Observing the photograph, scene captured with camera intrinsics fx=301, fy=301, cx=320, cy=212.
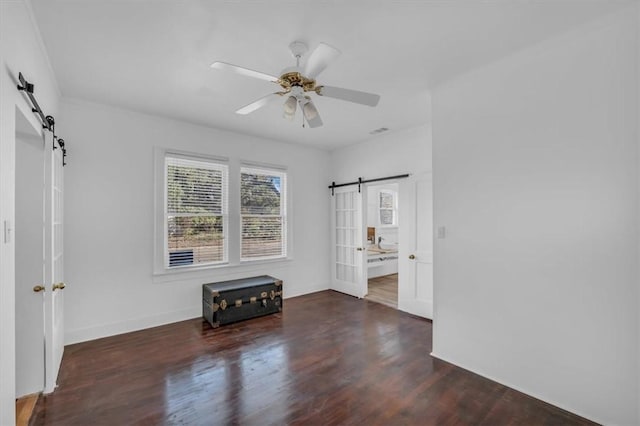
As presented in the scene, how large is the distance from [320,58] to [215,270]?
11.7 feet

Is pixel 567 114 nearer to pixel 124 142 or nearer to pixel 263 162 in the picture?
pixel 263 162

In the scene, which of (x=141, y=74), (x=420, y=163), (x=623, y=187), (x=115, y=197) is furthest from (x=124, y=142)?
(x=623, y=187)

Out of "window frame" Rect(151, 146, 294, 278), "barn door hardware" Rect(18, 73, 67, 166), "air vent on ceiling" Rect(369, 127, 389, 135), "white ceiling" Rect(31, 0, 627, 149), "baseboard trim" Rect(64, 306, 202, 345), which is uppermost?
"white ceiling" Rect(31, 0, 627, 149)

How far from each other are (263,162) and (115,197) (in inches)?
85.8

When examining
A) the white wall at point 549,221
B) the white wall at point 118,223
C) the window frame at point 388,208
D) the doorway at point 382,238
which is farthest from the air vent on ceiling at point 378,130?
the window frame at point 388,208

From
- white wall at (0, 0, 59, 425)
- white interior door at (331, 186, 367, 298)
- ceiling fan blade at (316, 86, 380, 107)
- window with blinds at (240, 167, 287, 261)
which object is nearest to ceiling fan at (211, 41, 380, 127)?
ceiling fan blade at (316, 86, 380, 107)

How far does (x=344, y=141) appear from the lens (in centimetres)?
534

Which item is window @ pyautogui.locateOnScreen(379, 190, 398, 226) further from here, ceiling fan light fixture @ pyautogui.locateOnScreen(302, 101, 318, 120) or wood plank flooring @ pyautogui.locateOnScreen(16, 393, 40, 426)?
wood plank flooring @ pyautogui.locateOnScreen(16, 393, 40, 426)

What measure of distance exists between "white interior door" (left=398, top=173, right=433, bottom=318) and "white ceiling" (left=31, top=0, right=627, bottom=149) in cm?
153

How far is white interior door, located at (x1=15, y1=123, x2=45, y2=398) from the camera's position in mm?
2357

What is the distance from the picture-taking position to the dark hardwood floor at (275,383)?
2193 mm

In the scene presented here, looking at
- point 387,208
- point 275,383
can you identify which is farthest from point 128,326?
point 387,208

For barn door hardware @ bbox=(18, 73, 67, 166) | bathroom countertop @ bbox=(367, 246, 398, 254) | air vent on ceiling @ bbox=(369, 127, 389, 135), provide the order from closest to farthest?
barn door hardware @ bbox=(18, 73, 67, 166) → air vent on ceiling @ bbox=(369, 127, 389, 135) → bathroom countertop @ bbox=(367, 246, 398, 254)

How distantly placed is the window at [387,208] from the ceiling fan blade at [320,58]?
595 centimetres
